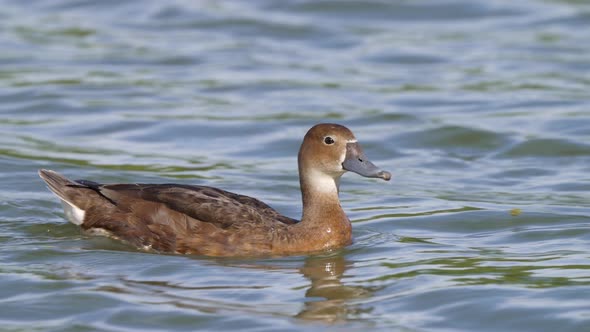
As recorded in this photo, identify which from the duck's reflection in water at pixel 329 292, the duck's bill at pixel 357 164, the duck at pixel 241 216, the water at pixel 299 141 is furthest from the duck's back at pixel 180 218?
the duck's bill at pixel 357 164

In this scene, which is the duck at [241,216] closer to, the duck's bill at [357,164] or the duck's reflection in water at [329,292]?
the duck's bill at [357,164]

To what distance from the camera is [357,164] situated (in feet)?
34.8

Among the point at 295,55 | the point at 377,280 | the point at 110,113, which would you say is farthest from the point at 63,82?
the point at 377,280

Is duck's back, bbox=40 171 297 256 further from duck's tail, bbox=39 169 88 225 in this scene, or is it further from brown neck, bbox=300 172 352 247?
brown neck, bbox=300 172 352 247

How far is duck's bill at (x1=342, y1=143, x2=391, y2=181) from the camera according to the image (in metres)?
10.6

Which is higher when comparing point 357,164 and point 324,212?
point 357,164

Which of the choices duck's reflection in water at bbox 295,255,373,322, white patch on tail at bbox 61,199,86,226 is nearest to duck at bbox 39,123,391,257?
white patch on tail at bbox 61,199,86,226

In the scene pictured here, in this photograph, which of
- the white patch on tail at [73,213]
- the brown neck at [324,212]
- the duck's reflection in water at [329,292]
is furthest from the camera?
the white patch on tail at [73,213]

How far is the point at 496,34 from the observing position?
2130 cm

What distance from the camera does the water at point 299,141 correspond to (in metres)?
9.06

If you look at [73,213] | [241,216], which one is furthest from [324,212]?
[73,213]

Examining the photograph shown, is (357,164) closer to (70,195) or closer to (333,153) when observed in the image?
(333,153)

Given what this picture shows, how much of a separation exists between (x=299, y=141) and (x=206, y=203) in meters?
4.90

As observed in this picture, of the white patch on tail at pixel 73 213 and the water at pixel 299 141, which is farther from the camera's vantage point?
the white patch on tail at pixel 73 213
